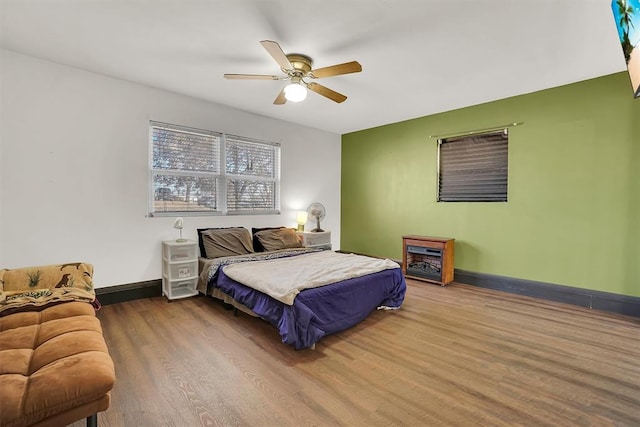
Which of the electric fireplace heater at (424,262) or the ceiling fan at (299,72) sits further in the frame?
the electric fireplace heater at (424,262)

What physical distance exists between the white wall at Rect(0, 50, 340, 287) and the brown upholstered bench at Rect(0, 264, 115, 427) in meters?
1.57

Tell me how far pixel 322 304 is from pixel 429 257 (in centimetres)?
270

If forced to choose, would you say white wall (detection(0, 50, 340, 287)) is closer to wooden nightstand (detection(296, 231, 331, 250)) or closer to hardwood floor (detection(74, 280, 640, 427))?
hardwood floor (detection(74, 280, 640, 427))


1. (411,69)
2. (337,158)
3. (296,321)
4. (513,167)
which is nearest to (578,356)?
(296,321)

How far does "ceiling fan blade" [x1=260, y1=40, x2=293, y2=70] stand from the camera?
7.05 ft

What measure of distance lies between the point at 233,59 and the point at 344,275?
247 cm

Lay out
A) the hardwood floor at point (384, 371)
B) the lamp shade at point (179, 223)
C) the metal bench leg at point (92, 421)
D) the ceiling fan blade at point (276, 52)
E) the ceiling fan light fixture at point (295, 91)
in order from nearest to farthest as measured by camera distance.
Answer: the metal bench leg at point (92, 421) → the hardwood floor at point (384, 371) → the ceiling fan blade at point (276, 52) → the ceiling fan light fixture at point (295, 91) → the lamp shade at point (179, 223)

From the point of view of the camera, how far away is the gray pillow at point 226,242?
3850mm

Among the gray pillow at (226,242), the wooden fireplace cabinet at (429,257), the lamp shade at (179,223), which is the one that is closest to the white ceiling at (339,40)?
the lamp shade at (179,223)

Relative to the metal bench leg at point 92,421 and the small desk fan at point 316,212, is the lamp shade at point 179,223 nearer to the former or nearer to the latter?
the small desk fan at point 316,212

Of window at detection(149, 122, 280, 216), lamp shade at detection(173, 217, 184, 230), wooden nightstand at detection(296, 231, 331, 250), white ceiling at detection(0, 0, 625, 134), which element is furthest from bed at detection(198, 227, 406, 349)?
white ceiling at detection(0, 0, 625, 134)

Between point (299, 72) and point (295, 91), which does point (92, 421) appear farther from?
point (299, 72)

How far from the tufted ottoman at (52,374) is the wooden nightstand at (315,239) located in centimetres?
334

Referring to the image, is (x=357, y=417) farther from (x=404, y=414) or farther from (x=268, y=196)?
(x=268, y=196)
